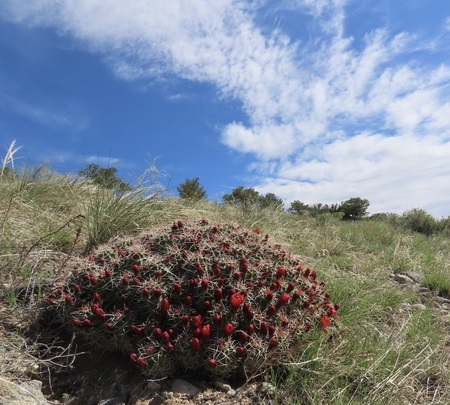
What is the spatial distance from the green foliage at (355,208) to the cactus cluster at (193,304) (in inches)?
556

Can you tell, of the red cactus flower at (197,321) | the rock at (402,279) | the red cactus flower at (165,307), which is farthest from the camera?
the rock at (402,279)

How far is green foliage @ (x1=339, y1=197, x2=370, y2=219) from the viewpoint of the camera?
16781 mm

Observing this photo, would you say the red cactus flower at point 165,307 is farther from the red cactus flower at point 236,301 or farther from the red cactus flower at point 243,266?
the red cactus flower at point 243,266

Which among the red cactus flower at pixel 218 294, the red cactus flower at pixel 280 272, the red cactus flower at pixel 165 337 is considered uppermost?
the red cactus flower at pixel 280 272

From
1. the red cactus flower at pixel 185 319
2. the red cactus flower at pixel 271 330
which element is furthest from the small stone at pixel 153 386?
the red cactus flower at pixel 271 330

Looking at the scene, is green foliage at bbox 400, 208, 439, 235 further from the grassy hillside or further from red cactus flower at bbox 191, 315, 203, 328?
red cactus flower at bbox 191, 315, 203, 328

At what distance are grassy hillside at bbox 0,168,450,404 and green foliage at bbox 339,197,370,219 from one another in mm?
8400

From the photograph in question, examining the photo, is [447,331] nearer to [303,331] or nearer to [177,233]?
[303,331]

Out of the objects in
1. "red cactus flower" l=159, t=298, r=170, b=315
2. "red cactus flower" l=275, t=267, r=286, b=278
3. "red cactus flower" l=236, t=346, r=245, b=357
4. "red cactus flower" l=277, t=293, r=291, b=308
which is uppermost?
"red cactus flower" l=275, t=267, r=286, b=278

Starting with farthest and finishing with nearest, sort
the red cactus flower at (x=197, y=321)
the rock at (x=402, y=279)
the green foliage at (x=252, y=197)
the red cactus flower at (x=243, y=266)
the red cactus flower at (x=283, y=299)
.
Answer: the green foliage at (x=252, y=197), the rock at (x=402, y=279), the red cactus flower at (x=243, y=266), the red cactus flower at (x=283, y=299), the red cactus flower at (x=197, y=321)

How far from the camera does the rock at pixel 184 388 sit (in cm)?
254

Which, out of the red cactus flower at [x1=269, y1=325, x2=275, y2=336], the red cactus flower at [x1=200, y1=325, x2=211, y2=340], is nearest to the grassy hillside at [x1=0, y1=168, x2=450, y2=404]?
the red cactus flower at [x1=269, y1=325, x2=275, y2=336]

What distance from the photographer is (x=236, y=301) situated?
2.66 metres

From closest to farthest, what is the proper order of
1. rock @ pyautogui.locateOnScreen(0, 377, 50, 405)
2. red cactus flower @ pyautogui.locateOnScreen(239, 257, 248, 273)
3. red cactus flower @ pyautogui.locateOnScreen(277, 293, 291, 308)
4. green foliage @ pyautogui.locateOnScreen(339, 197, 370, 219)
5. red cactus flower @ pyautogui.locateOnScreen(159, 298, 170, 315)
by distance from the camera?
rock @ pyautogui.locateOnScreen(0, 377, 50, 405) < red cactus flower @ pyautogui.locateOnScreen(159, 298, 170, 315) < red cactus flower @ pyautogui.locateOnScreen(277, 293, 291, 308) < red cactus flower @ pyautogui.locateOnScreen(239, 257, 248, 273) < green foliage @ pyautogui.locateOnScreen(339, 197, 370, 219)
